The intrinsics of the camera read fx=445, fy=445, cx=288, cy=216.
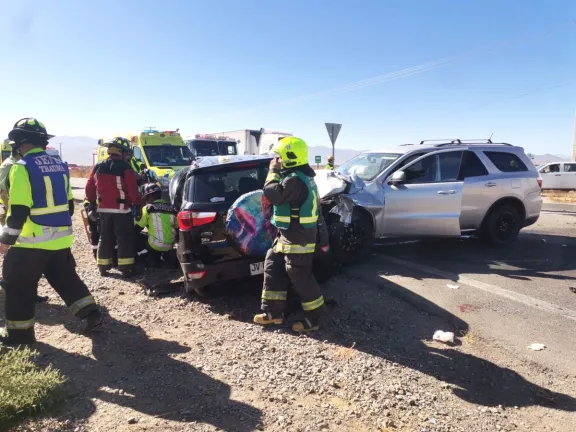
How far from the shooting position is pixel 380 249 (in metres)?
7.75

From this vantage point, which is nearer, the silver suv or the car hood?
the car hood

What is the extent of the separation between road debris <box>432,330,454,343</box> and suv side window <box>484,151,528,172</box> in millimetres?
4487

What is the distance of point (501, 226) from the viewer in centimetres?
770

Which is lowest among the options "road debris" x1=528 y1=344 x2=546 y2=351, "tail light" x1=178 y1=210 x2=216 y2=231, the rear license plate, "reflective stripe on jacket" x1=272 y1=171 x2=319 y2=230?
"road debris" x1=528 y1=344 x2=546 y2=351

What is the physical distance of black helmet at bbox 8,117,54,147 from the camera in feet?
13.0

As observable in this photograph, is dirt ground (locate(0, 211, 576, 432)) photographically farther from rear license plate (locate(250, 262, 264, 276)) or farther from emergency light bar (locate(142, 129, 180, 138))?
emergency light bar (locate(142, 129, 180, 138))

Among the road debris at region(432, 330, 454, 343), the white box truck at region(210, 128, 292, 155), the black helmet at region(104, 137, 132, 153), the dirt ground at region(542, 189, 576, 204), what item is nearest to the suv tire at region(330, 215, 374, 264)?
the road debris at region(432, 330, 454, 343)

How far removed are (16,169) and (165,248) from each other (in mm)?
2648

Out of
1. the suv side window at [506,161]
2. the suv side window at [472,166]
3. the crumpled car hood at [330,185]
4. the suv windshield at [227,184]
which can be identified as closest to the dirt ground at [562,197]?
the suv side window at [506,161]

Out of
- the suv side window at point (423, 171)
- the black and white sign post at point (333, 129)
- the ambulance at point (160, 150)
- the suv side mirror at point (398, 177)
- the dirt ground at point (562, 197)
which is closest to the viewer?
the suv side mirror at point (398, 177)

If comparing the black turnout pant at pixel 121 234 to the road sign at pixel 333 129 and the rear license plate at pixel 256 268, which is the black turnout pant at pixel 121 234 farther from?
the road sign at pixel 333 129

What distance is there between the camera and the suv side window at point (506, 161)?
7.71 metres

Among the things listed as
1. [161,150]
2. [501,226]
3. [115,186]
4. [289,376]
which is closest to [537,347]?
[289,376]

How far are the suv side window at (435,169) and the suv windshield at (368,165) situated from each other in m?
0.38
